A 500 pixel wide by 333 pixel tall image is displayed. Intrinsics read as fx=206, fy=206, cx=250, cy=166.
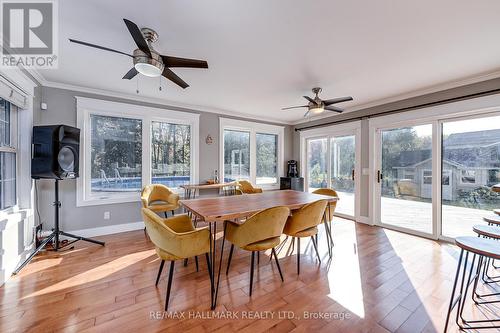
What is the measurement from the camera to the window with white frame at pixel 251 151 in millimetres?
4906

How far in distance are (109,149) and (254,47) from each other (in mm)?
3061

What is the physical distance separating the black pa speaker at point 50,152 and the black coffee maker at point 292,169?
4.65 m

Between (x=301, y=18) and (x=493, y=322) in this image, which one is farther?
(x=301, y=18)

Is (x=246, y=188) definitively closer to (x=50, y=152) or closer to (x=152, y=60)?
(x=152, y=60)

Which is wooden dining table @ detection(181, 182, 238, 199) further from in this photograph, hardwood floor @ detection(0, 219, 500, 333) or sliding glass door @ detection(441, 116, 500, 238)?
sliding glass door @ detection(441, 116, 500, 238)

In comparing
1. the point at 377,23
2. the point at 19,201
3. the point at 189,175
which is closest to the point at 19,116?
the point at 19,201

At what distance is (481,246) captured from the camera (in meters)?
1.33

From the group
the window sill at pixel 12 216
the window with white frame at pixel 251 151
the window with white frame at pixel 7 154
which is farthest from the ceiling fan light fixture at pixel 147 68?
the window with white frame at pixel 251 151

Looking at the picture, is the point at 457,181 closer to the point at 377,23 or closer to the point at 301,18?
the point at 377,23

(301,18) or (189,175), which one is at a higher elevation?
(301,18)

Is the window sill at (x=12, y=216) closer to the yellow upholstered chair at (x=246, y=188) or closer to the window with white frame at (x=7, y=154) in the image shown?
the window with white frame at (x=7, y=154)

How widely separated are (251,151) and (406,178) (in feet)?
10.7

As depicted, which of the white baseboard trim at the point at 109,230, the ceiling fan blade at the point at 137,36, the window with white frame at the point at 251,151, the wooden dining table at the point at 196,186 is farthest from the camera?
the window with white frame at the point at 251,151

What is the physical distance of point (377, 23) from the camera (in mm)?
1825
